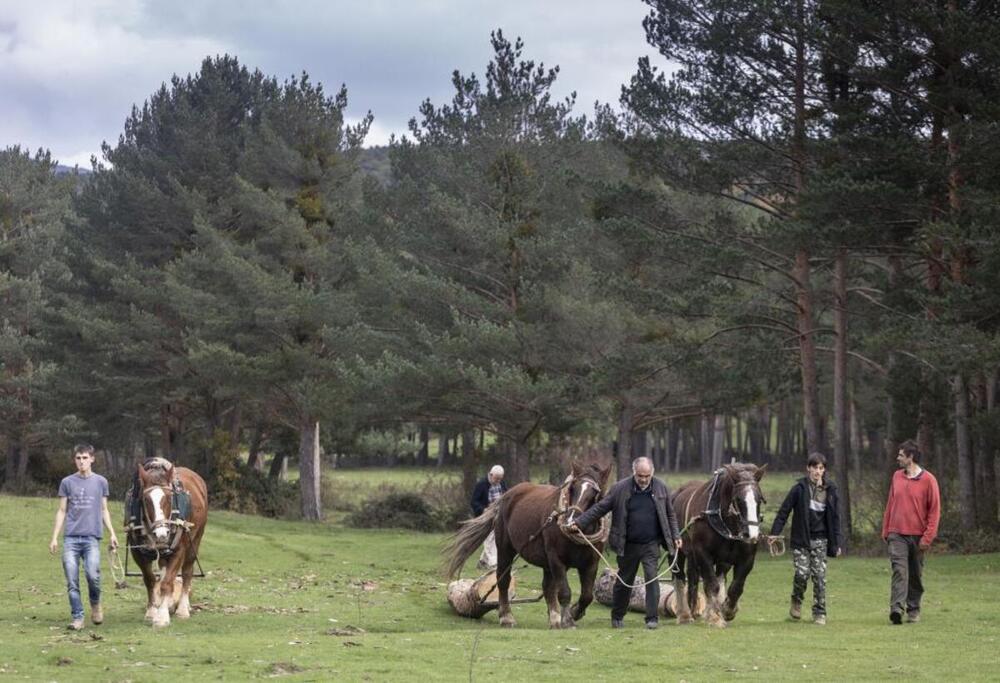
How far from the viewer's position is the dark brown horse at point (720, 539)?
16547mm

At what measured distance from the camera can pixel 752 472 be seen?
55.1ft

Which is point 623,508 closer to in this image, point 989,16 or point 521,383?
point 989,16

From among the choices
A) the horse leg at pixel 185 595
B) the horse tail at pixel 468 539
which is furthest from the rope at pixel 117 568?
the horse tail at pixel 468 539

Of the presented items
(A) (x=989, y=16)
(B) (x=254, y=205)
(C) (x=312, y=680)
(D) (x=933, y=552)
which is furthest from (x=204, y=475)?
(C) (x=312, y=680)

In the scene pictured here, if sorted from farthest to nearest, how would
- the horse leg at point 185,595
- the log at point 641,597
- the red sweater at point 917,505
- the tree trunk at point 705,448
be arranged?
the tree trunk at point 705,448
the log at point 641,597
the horse leg at point 185,595
the red sweater at point 917,505

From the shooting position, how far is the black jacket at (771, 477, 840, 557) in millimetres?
17078

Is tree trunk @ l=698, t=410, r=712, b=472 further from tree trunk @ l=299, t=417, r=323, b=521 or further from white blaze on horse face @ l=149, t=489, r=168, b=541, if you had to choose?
white blaze on horse face @ l=149, t=489, r=168, b=541

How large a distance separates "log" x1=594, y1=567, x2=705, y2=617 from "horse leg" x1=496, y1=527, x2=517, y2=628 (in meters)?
1.50

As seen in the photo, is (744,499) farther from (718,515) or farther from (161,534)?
(161,534)

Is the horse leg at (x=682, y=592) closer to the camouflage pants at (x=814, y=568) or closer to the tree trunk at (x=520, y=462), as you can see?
the camouflage pants at (x=814, y=568)

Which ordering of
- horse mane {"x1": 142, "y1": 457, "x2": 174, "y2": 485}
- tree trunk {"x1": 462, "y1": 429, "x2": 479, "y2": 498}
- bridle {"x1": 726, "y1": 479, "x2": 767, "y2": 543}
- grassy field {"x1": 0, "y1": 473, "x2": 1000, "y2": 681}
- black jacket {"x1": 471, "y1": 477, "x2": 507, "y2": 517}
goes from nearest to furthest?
grassy field {"x1": 0, "y1": 473, "x2": 1000, "y2": 681}, bridle {"x1": 726, "y1": 479, "x2": 767, "y2": 543}, horse mane {"x1": 142, "y1": 457, "x2": 174, "y2": 485}, black jacket {"x1": 471, "y1": 477, "x2": 507, "y2": 517}, tree trunk {"x1": 462, "y1": 429, "x2": 479, "y2": 498}

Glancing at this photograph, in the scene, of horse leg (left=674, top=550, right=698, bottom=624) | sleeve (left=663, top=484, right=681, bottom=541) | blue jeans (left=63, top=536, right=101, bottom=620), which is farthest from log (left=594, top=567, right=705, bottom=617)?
blue jeans (left=63, top=536, right=101, bottom=620)

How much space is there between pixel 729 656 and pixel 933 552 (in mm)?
18226

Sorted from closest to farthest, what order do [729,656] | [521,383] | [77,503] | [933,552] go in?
[729,656] < [77,503] < [933,552] < [521,383]
